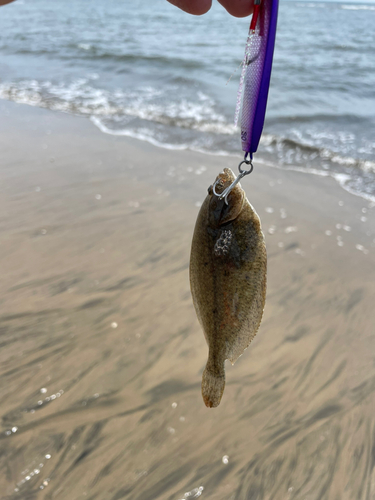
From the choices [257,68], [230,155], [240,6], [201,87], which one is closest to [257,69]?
[257,68]

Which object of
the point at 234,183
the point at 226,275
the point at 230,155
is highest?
the point at 234,183

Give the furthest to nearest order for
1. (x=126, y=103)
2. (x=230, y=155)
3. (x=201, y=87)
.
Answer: (x=201, y=87) < (x=126, y=103) < (x=230, y=155)

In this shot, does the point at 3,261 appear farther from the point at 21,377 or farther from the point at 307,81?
the point at 307,81

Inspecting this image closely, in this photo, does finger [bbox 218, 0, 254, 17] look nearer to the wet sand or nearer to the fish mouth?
the fish mouth

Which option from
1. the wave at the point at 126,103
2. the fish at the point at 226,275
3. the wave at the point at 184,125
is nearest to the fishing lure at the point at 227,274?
the fish at the point at 226,275

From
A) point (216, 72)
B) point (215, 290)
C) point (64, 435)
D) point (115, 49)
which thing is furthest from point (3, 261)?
point (115, 49)

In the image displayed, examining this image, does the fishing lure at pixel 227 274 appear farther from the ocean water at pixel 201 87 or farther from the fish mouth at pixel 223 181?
the ocean water at pixel 201 87

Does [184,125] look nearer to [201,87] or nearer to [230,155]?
[230,155]

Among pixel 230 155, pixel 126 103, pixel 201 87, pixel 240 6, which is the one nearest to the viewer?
pixel 240 6
